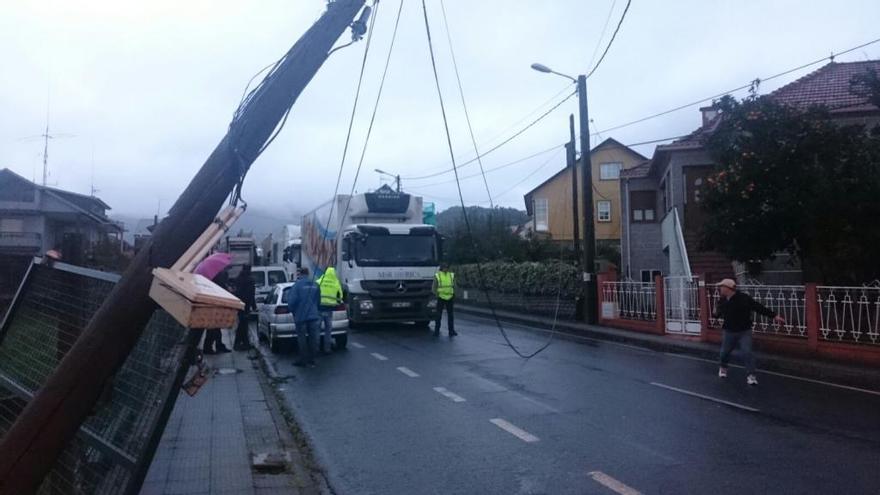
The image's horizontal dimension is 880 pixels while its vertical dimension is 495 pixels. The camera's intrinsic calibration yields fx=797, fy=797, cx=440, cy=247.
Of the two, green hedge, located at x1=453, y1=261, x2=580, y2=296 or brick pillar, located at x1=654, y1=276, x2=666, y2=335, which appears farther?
green hedge, located at x1=453, y1=261, x2=580, y2=296

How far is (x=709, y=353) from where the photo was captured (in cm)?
1619

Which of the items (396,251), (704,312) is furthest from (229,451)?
(396,251)

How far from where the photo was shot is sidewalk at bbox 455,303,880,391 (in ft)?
41.8

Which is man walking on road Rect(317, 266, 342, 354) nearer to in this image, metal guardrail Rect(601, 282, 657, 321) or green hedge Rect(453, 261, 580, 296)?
metal guardrail Rect(601, 282, 657, 321)

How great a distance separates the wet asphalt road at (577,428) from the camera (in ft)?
22.2

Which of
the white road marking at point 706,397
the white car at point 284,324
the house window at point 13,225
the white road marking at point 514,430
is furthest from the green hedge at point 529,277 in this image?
the white road marking at point 514,430

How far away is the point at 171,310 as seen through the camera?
3.72m

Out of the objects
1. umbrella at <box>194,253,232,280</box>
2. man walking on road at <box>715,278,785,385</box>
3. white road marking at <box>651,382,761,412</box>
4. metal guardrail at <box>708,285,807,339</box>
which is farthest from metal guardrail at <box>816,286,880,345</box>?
umbrella at <box>194,253,232,280</box>

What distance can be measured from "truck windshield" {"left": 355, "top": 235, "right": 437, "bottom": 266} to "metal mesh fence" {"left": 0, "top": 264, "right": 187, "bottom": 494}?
594 inches

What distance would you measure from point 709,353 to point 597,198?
36.1 metres

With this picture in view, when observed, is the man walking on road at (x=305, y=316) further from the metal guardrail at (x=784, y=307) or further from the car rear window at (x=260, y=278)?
the car rear window at (x=260, y=278)

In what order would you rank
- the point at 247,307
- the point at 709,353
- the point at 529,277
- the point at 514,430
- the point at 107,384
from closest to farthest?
the point at 107,384 < the point at 514,430 < the point at 709,353 < the point at 247,307 < the point at 529,277

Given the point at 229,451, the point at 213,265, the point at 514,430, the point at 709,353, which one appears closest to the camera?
the point at 213,265

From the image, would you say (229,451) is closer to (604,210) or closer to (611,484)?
(611,484)
